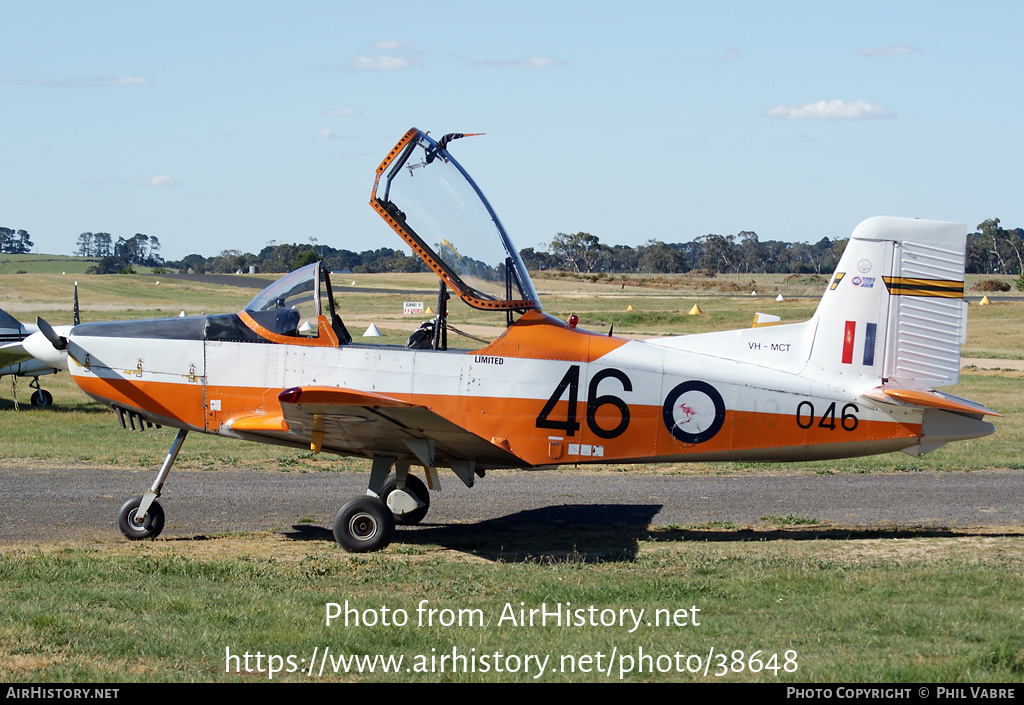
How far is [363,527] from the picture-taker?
Answer: 9242 mm

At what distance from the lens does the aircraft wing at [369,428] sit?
8.18 metres

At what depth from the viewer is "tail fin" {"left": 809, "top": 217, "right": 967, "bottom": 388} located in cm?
956

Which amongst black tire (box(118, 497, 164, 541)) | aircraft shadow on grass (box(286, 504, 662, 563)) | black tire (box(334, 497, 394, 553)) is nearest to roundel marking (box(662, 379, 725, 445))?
aircraft shadow on grass (box(286, 504, 662, 563))

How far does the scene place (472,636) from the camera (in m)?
6.19

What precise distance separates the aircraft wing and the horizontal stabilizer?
3624mm

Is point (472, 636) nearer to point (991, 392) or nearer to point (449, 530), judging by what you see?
point (449, 530)

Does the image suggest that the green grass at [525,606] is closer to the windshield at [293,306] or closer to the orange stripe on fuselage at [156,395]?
the orange stripe on fuselage at [156,395]

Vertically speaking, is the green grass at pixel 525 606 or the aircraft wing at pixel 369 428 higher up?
the aircraft wing at pixel 369 428

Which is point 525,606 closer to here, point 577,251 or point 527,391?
point 527,391

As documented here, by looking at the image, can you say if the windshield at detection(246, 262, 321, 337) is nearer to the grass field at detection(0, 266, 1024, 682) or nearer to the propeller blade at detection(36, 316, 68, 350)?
the grass field at detection(0, 266, 1024, 682)

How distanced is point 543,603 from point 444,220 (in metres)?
3.93

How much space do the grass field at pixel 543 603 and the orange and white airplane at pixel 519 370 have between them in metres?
→ 0.50

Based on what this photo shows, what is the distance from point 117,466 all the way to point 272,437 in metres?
5.85

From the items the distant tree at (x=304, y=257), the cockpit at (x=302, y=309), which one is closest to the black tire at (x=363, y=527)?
the cockpit at (x=302, y=309)
